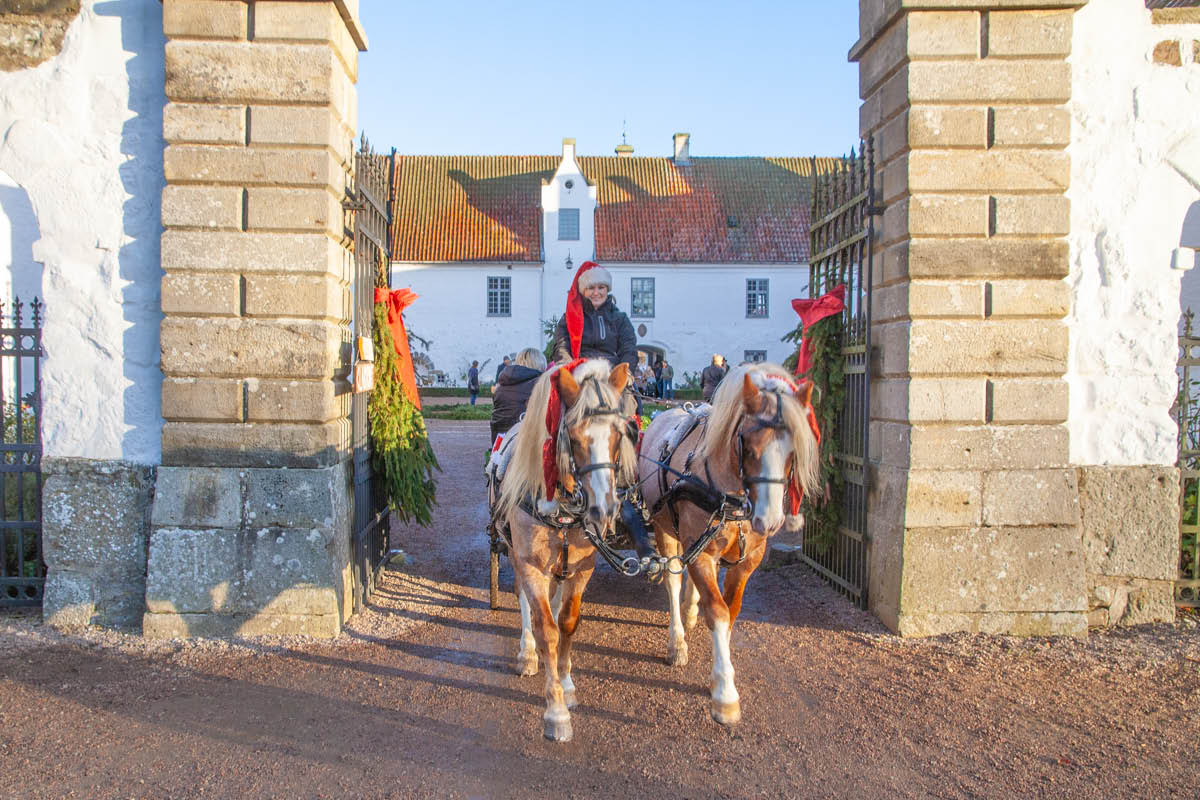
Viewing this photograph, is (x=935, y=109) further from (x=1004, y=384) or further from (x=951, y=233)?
(x=1004, y=384)

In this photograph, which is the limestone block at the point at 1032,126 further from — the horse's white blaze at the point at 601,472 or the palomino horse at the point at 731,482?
the horse's white blaze at the point at 601,472

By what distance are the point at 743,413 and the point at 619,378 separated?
630 millimetres

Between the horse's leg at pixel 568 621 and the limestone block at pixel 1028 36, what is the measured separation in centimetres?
428

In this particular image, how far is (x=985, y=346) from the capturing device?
554cm

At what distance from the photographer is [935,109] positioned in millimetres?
5504

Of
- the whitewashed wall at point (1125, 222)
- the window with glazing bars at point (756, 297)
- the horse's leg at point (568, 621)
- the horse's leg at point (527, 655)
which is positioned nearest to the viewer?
the horse's leg at point (568, 621)

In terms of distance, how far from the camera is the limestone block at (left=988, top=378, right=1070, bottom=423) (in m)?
5.55

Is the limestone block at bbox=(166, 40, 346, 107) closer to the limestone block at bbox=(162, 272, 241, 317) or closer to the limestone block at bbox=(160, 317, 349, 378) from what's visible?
the limestone block at bbox=(162, 272, 241, 317)

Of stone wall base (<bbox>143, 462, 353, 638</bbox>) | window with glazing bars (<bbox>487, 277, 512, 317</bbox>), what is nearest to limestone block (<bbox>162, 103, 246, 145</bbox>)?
stone wall base (<bbox>143, 462, 353, 638</bbox>)

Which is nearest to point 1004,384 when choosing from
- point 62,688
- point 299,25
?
point 299,25

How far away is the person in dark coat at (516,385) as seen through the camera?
6.07 m

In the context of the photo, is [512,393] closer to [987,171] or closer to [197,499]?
[197,499]

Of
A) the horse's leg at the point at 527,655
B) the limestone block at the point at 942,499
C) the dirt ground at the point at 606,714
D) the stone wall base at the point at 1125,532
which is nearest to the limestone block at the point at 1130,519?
the stone wall base at the point at 1125,532

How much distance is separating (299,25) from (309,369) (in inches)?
86.9
